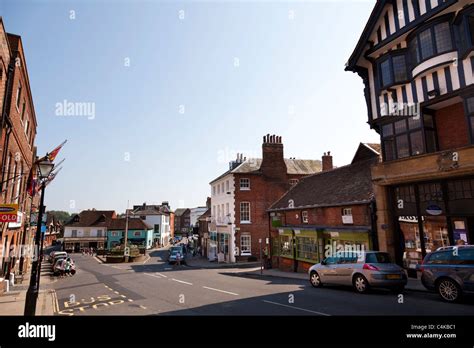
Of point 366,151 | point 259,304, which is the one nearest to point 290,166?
point 366,151

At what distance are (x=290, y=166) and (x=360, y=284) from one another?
27.7 m

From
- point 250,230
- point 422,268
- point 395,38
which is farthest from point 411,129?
point 250,230

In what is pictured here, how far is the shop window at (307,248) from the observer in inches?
813

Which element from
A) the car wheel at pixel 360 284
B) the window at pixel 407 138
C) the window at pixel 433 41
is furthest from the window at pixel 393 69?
the car wheel at pixel 360 284

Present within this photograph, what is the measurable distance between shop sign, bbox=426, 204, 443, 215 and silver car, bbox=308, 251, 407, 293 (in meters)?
3.85

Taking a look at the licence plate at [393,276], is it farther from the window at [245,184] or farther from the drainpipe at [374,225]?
the window at [245,184]

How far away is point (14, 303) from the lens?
12.2 m

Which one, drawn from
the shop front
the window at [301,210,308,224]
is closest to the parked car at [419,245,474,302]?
the shop front

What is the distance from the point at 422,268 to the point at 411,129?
25.5 ft

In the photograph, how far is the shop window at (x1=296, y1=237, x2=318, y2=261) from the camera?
20656 millimetres

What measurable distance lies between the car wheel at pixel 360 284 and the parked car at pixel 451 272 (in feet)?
6.71

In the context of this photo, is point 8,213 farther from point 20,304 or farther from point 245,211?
point 245,211
